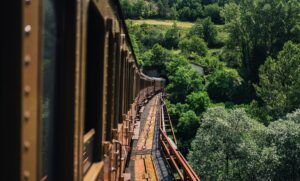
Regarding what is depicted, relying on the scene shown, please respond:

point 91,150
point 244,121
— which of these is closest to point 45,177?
point 91,150

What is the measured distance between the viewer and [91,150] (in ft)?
12.4

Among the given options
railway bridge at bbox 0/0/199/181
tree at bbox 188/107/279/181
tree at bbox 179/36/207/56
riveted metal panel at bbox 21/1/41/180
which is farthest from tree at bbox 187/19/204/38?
riveted metal panel at bbox 21/1/41/180

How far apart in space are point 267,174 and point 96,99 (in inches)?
828

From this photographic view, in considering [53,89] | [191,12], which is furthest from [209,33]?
[53,89]

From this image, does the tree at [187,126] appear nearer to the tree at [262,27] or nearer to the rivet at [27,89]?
the tree at [262,27]

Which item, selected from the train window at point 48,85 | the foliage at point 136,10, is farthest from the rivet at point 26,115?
the foliage at point 136,10

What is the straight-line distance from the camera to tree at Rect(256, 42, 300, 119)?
40.4 metres

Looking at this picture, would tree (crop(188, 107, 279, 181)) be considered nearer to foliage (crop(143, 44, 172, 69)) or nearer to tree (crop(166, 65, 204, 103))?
tree (crop(166, 65, 204, 103))

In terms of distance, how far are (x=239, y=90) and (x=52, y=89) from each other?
51.9 metres

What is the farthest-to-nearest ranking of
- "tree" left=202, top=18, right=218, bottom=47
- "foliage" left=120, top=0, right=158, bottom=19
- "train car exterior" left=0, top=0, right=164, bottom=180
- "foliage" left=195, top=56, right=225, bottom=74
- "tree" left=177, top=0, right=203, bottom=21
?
"tree" left=177, top=0, right=203, bottom=21
"foliage" left=120, top=0, right=158, bottom=19
"tree" left=202, top=18, right=218, bottom=47
"foliage" left=195, top=56, right=225, bottom=74
"train car exterior" left=0, top=0, right=164, bottom=180

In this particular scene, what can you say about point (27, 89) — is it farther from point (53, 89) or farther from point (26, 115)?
point (53, 89)

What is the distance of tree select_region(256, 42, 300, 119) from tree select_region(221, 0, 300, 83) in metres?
12.5

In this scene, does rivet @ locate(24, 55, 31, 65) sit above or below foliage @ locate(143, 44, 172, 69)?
above

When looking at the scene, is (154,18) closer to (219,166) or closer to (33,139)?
(219,166)
